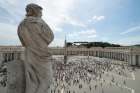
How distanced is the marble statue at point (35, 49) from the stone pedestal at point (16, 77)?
0.10 metres

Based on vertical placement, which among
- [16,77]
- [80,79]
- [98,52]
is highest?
[16,77]

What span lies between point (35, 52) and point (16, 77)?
61cm

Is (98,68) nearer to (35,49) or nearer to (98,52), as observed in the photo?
(35,49)

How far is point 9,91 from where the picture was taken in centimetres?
384

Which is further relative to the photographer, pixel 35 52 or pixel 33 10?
pixel 33 10

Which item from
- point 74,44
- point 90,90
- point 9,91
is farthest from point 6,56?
point 9,91

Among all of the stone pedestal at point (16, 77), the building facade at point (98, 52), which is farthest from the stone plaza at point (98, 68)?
the stone pedestal at point (16, 77)

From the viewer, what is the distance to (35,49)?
383 cm

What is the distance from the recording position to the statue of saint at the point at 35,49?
3.79 metres

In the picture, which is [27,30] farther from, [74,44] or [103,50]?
[74,44]

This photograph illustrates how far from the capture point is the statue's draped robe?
379 centimetres

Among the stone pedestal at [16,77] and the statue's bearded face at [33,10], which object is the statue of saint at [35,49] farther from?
the stone pedestal at [16,77]

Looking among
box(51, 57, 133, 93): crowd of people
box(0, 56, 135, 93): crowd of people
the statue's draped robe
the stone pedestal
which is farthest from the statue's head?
box(51, 57, 133, 93): crowd of people

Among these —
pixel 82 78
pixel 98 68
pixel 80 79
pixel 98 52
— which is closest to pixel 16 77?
pixel 80 79
